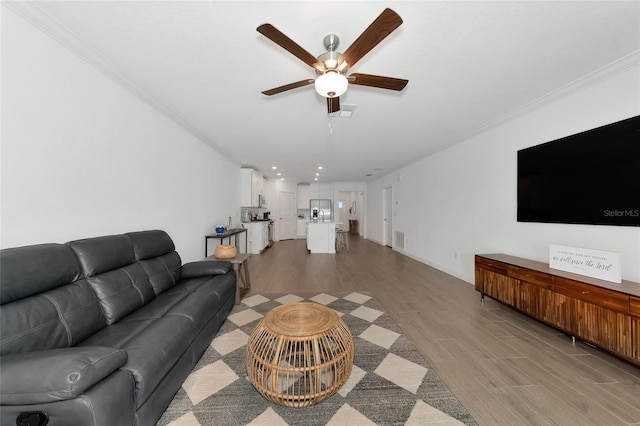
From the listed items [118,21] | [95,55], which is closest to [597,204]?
[118,21]

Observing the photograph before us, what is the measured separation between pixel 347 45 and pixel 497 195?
122 inches

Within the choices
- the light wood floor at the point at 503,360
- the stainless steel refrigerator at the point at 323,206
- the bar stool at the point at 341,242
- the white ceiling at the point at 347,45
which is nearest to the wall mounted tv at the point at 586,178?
the white ceiling at the point at 347,45

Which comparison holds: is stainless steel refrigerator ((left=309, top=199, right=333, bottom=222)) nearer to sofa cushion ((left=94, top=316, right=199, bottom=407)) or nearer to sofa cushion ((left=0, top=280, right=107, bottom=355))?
sofa cushion ((left=94, top=316, right=199, bottom=407))

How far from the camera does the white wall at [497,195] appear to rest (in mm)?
2174

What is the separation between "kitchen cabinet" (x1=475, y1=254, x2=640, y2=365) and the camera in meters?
1.76

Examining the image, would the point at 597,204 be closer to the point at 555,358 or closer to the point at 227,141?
the point at 555,358

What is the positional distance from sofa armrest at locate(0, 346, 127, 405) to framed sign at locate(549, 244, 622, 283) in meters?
3.65

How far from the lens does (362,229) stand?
1015 centimetres

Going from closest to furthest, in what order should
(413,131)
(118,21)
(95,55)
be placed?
A: (118,21) < (95,55) < (413,131)

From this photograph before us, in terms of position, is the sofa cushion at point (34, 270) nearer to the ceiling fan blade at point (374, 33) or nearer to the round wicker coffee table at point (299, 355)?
the round wicker coffee table at point (299, 355)

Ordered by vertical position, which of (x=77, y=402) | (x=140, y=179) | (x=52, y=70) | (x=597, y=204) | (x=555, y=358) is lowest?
(x=555, y=358)

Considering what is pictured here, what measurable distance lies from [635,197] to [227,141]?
5.15m
